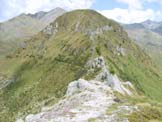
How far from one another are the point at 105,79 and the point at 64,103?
45233mm

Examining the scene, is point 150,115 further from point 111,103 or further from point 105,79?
point 105,79

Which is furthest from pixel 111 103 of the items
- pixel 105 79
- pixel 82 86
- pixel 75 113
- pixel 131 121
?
pixel 105 79

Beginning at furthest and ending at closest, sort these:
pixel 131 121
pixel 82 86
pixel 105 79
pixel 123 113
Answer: pixel 105 79, pixel 82 86, pixel 123 113, pixel 131 121

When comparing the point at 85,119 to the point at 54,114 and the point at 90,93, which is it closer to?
the point at 54,114

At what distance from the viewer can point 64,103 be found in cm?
11606

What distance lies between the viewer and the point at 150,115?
92.7 m

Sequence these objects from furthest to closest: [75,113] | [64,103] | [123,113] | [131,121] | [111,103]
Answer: [64,103]
[111,103]
[75,113]
[123,113]
[131,121]

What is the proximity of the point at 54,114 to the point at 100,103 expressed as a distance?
1397 centimetres

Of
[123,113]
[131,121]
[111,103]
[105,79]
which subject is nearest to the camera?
[131,121]

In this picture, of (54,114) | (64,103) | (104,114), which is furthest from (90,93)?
(104,114)

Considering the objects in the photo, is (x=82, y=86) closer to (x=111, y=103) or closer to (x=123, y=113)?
(x=111, y=103)

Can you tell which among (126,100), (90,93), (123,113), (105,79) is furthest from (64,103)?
(105,79)

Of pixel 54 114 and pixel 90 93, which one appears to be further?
pixel 90 93

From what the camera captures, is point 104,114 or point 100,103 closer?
point 104,114
